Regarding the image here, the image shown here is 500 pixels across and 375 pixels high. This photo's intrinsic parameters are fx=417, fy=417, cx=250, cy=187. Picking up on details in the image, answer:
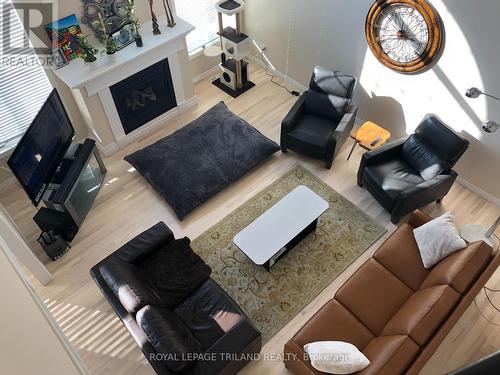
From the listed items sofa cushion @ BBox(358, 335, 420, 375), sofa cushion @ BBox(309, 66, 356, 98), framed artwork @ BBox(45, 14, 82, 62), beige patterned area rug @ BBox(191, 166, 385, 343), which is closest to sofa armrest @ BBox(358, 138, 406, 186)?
beige patterned area rug @ BBox(191, 166, 385, 343)

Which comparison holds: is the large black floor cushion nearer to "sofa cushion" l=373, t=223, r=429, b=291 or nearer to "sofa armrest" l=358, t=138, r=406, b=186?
"sofa armrest" l=358, t=138, r=406, b=186

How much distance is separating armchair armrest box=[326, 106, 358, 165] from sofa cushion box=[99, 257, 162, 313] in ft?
8.69

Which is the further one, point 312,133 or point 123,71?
point 312,133

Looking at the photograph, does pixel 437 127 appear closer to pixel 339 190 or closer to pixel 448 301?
pixel 339 190

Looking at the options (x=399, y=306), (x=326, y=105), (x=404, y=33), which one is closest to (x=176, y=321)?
(x=399, y=306)

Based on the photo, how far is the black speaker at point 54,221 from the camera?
4.45 metres

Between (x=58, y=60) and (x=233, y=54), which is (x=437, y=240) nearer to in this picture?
(x=233, y=54)

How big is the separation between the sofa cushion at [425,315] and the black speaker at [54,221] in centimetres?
341

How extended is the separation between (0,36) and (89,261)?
98.4 inches

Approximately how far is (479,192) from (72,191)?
15.6 feet

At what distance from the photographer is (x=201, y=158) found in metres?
5.28

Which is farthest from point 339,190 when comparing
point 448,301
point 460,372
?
point 460,372

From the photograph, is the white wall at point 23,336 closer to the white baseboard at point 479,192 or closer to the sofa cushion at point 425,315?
the sofa cushion at point 425,315

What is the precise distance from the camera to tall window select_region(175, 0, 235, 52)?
5.79 metres
